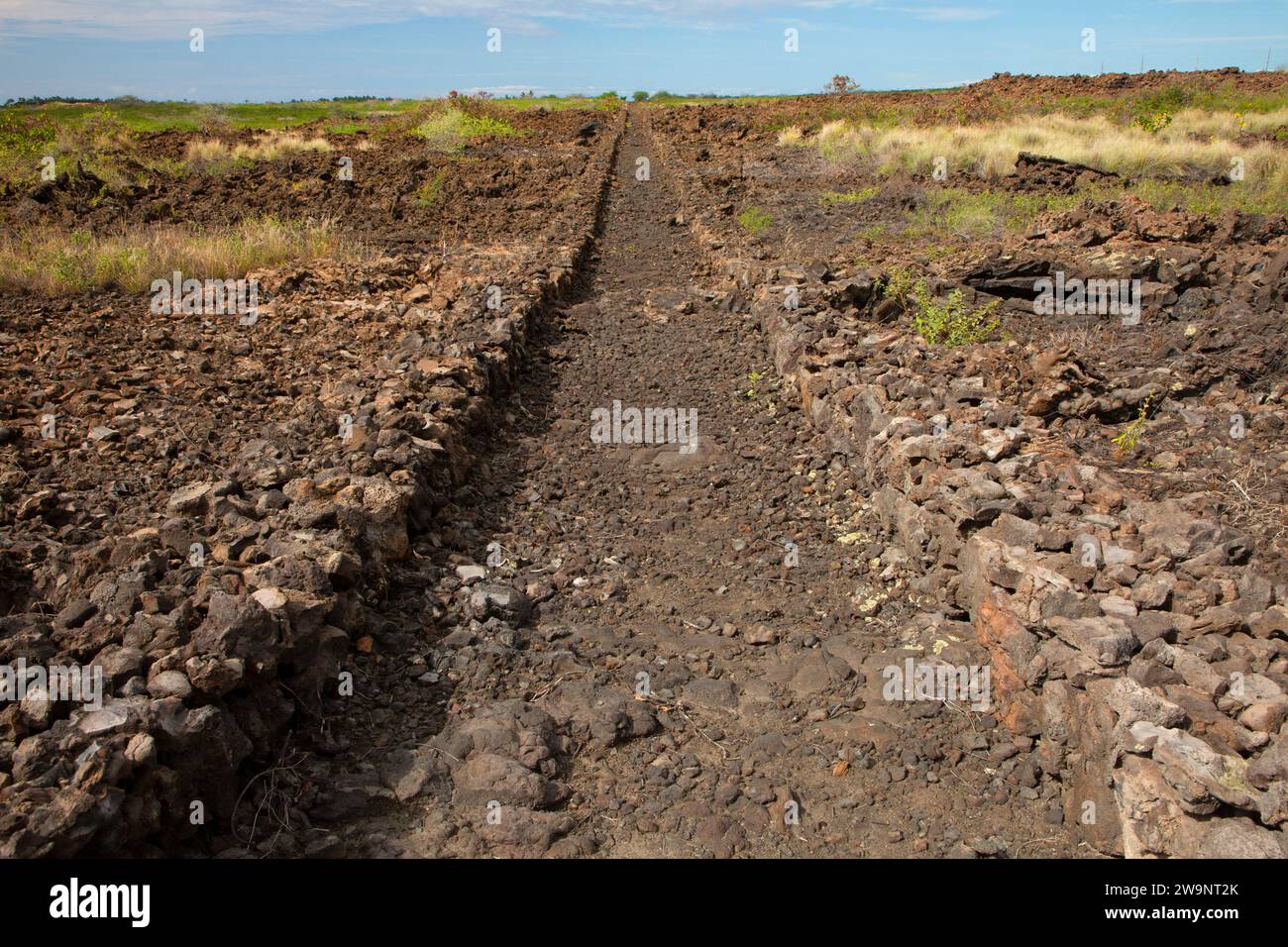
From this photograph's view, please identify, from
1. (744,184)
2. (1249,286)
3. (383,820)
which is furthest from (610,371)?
(744,184)

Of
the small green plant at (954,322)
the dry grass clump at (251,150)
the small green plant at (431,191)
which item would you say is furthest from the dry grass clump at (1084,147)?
the dry grass clump at (251,150)

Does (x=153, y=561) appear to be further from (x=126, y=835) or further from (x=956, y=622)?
(x=956, y=622)

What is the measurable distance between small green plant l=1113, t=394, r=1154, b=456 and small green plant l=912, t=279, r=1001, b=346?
1627mm

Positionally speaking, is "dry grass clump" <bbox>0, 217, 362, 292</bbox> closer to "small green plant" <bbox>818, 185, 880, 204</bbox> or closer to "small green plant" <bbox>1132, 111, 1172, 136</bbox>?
"small green plant" <bbox>818, 185, 880, 204</bbox>

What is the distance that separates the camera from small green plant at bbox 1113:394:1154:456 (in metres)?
5.80

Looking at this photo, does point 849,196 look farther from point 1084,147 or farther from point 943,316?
point 943,316

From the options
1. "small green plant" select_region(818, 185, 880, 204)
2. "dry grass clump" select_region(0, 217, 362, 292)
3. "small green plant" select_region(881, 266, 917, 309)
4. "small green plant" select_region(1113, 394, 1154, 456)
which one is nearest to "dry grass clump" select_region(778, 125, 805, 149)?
"small green plant" select_region(818, 185, 880, 204)

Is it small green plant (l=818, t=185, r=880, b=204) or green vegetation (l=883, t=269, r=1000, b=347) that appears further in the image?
small green plant (l=818, t=185, r=880, b=204)

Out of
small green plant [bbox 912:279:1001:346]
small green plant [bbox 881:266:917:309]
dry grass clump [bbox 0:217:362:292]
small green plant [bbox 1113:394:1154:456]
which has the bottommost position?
small green plant [bbox 1113:394:1154:456]

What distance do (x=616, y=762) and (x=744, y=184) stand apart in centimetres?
1697

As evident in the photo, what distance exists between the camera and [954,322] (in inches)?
316

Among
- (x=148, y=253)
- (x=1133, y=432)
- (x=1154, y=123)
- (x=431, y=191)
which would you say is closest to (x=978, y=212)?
(x=1133, y=432)

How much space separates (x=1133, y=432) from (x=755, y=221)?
31.2 feet

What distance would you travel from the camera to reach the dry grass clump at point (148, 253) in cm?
988
